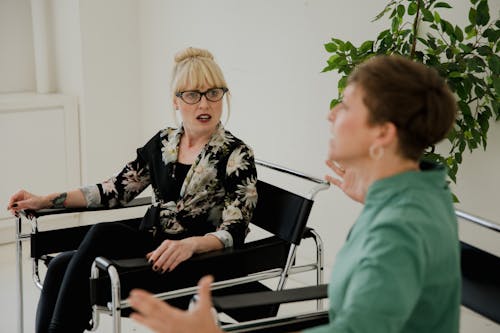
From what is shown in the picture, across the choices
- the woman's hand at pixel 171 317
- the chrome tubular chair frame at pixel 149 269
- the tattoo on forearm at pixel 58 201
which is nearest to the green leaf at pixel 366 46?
the chrome tubular chair frame at pixel 149 269

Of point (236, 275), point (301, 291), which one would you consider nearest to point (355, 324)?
point (301, 291)

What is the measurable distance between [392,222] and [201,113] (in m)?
1.23

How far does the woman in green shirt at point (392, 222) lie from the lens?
3.97 ft

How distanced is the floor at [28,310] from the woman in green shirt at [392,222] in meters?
1.77

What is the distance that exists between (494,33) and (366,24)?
29.8 inches

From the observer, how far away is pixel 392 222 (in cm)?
125

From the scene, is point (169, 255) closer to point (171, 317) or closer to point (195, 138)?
point (195, 138)

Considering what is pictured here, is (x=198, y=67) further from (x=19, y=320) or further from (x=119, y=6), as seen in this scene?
(x=119, y=6)

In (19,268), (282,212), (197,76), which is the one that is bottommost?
(19,268)

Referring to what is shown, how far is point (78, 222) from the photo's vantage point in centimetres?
429

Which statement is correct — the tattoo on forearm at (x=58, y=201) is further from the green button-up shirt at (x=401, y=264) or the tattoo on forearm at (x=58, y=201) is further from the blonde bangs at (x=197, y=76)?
the green button-up shirt at (x=401, y=264)

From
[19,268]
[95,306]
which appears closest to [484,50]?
[95,306]

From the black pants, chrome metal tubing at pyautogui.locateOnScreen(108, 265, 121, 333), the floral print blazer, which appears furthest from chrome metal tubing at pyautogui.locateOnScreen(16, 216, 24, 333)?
chrome metal tubing at pyautogui.locateOnScreen(108, 265, 121, 333)

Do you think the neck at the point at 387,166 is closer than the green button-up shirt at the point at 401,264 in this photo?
No
